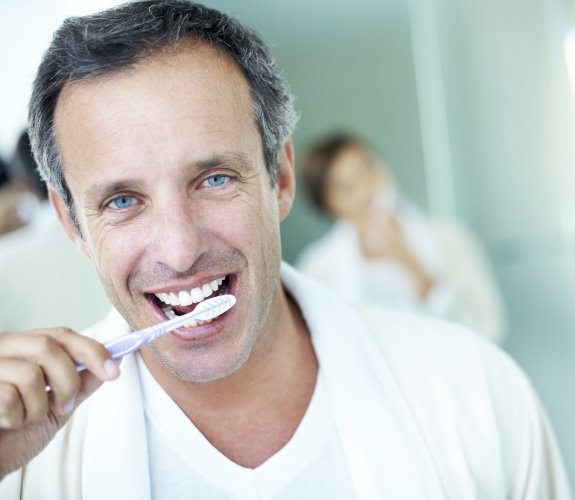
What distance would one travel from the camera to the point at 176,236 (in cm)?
67

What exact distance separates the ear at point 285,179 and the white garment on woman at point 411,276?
4.38 ft

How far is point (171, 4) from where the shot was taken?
73 cm

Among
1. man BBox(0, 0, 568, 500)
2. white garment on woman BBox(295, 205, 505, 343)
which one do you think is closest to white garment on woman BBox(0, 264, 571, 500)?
man BBox(0, 0, 568, 500)

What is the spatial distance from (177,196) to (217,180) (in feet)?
0.21

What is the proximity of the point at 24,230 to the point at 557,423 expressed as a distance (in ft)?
6.11

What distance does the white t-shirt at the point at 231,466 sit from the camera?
2.43ft

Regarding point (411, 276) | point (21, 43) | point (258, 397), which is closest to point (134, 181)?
point (258, 397)

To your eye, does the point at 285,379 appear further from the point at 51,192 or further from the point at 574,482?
the point at 574,482

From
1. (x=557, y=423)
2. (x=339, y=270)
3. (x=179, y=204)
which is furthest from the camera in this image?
(x=557, y=423)

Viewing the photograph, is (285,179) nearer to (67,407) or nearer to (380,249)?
(67,407)

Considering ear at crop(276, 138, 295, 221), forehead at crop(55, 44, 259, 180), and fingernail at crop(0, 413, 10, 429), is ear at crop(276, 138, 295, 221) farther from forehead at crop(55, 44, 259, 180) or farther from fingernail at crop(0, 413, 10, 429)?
fingernail at crop(0, 413, 10, 429)

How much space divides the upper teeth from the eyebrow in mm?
107

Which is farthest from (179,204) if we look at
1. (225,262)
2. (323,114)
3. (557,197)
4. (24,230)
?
(557,197)

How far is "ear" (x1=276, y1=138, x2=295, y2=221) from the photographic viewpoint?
2.82 feet
